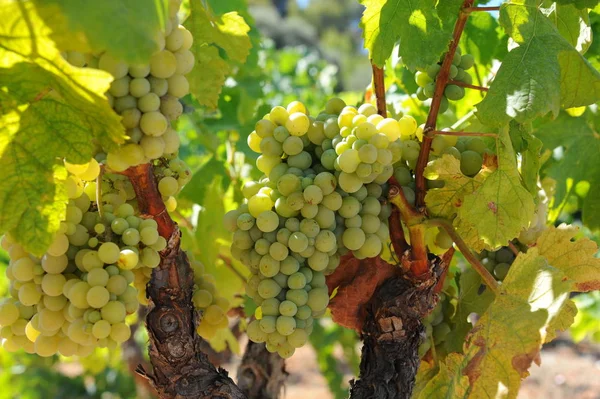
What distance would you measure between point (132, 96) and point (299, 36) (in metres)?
18.6

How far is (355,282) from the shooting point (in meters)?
1.23

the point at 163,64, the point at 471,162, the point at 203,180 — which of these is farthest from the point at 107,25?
the point at 203,180

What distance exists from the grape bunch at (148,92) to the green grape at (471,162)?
56cm

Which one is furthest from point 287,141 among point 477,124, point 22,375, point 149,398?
point 22,375

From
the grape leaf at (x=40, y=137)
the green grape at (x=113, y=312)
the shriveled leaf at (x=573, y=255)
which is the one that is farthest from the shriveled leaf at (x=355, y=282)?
the grape leaf at (x=40, y=137)

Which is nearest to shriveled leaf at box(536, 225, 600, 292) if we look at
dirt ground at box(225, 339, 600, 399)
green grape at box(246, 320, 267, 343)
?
green grape at box(246, 320, 267, 343)

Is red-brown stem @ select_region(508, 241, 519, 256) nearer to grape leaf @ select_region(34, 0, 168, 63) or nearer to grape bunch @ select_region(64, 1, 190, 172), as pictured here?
grape bunch @ select_region(64, 1, 190, 172)

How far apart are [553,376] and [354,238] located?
672 centimetres

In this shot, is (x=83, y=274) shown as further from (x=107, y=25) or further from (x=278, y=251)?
(x=107, y=25)

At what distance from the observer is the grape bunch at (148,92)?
85 cm

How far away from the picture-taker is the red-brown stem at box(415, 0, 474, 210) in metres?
1.15

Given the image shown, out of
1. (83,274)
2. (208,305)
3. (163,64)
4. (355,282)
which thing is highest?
(163,64)

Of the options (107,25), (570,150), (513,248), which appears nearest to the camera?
(107,25)

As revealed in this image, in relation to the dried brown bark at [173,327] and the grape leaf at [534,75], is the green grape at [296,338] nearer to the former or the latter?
the dried brown bark at [173,327]
